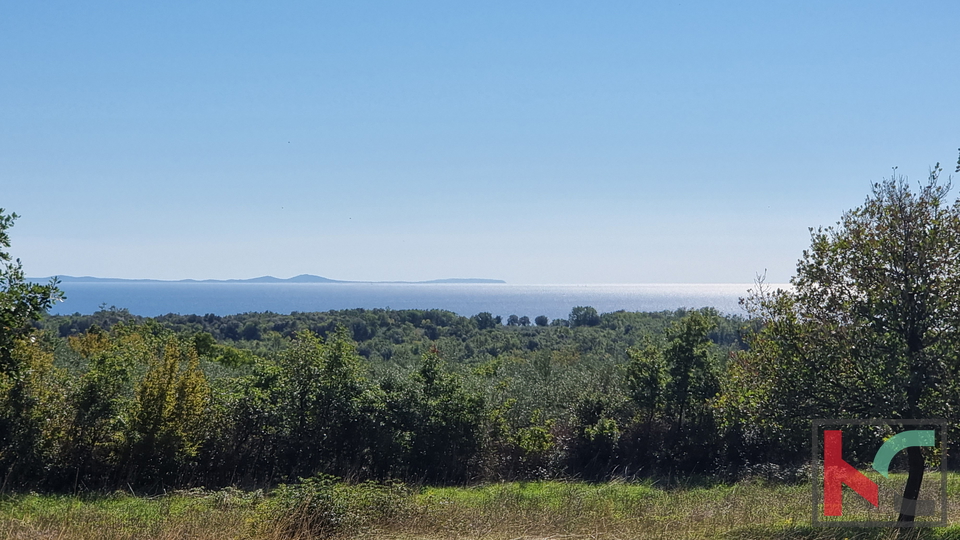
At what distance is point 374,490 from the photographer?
11062 millimetres

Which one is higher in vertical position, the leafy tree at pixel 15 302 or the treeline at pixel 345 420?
the leafy tree at pixel 15 302

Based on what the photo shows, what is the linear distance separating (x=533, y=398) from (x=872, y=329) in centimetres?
1934

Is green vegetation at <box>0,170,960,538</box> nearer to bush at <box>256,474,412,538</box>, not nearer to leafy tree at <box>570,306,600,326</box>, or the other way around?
bush at <box>256,474,412,538</box>

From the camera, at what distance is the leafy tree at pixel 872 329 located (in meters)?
8.83

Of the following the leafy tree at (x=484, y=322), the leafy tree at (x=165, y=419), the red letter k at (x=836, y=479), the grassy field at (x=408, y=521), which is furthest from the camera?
the leafy tree at (x=484, y=322)

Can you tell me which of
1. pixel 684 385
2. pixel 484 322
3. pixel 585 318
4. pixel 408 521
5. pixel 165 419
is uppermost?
pixel 684 385

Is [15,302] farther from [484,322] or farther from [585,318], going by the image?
[585,318]

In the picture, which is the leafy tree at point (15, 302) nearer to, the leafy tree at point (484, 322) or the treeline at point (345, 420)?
the treeline at point (345, 420)

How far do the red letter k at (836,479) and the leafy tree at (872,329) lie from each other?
1.44 metres

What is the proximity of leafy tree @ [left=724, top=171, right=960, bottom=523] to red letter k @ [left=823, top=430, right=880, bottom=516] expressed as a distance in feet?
4.73

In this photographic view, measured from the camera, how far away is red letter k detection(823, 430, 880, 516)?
442 inches

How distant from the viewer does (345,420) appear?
21.9 meters

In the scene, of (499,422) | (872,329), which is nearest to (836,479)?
(872,329)

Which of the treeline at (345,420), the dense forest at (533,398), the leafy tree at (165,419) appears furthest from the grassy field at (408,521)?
the leafy tree at (165,419)
